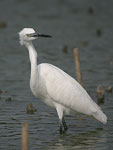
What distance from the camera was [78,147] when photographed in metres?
10.1

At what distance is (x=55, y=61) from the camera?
59.1 feet

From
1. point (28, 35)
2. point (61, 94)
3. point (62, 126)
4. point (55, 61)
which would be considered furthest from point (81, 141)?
point (55, 61)

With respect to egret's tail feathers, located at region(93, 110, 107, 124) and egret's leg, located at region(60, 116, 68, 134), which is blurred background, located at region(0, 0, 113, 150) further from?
egret's tail feathers, located at region(93, 110, 107, 124)

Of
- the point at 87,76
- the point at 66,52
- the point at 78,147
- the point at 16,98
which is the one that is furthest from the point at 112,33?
the point at 78,147

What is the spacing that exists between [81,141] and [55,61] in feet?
25.3

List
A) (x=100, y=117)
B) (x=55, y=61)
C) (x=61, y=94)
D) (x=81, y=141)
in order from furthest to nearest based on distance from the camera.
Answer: (x=55, y=61) < (x=61, y=94) < (x=100, y=117) < (x=81, y=141)

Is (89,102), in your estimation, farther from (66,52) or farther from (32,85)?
(66,52)

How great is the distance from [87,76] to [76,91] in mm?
5118

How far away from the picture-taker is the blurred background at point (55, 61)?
10.7 m

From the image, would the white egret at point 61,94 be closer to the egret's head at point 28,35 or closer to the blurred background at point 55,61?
the blurred background at point 55,61

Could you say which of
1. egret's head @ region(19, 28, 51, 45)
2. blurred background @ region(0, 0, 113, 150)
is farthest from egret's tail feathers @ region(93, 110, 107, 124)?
egret's head @ region(19, 28, 51, 45)

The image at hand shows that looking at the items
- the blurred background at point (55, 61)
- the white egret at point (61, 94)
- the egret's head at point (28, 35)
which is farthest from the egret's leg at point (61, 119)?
the egret's head at point (28, 35)

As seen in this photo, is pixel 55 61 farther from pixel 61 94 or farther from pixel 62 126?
pixel 62 126

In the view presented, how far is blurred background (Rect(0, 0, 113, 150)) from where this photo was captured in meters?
10.7
